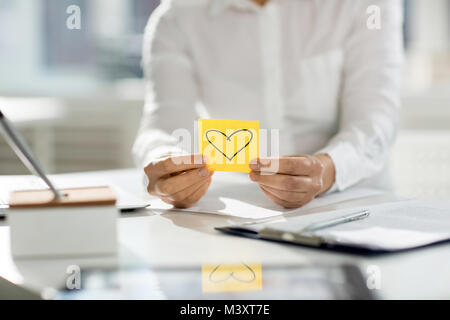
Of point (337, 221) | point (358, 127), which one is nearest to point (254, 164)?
point (337, 221)

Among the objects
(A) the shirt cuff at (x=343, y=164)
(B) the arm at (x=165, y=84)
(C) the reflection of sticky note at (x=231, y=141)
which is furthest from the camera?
(B) the arm at (x=165, y=84)

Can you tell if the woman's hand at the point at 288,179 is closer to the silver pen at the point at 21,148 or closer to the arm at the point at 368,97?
the arm at the point at 368,97

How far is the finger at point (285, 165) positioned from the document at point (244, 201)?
0.06 metres

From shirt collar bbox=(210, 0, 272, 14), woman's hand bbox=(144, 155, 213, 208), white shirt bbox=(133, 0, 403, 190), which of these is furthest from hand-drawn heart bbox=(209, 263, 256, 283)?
shirt collar bbox=(210, 0, 272, 14)

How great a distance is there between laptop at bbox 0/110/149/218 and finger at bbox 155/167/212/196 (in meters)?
0.05

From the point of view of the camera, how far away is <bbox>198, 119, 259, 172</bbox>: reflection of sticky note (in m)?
0.95

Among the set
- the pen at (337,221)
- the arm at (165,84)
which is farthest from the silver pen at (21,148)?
the arm at (165,84)

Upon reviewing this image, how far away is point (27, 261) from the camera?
2.43 ft

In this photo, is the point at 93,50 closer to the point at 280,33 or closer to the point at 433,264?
the point at 280,33

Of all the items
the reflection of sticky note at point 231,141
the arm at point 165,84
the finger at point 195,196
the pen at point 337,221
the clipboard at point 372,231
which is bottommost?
the clipboard at point 372,231

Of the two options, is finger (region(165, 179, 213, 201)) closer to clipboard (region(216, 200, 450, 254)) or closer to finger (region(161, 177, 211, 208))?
finger (region(161, 177, 211, 208))

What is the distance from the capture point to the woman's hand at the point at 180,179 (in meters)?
1.02

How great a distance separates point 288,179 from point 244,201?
0.10 m
